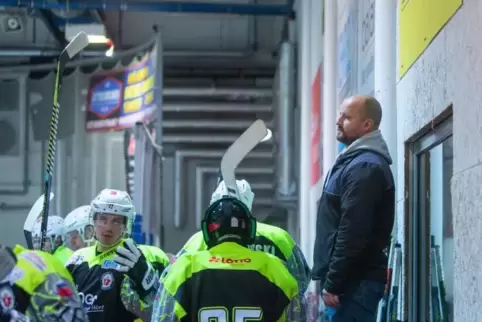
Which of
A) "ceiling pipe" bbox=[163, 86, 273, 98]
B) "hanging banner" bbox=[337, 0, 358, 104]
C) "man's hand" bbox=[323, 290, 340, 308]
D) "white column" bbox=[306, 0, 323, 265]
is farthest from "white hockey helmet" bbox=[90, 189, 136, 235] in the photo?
"ceiling pipe" bbox=[163, 86, 273, 98]

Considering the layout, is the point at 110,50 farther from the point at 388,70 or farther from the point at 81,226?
the point at 388,70

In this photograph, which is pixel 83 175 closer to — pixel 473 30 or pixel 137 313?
pixel 137 313

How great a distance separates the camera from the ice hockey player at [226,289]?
317 cm

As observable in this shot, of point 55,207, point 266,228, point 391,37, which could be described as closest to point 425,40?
point 391,37

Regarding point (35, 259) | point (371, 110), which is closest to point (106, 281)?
point (371, 110)

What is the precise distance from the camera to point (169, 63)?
11.9 m

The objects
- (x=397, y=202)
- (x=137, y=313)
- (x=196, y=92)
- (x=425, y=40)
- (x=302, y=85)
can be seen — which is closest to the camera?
(x=425, y=40)

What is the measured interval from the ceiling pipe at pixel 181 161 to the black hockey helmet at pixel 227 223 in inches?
335

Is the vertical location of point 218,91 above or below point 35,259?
above

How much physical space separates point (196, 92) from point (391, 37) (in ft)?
23.9

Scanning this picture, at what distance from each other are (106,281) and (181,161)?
792cm

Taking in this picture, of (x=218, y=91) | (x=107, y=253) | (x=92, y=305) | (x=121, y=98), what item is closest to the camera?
(x=92, y=305)

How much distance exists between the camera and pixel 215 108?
11719 millimetres

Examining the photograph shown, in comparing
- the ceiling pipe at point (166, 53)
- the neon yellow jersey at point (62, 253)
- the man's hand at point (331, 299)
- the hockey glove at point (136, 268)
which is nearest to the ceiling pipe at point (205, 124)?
the ceiling pipe at point (166, 53)
